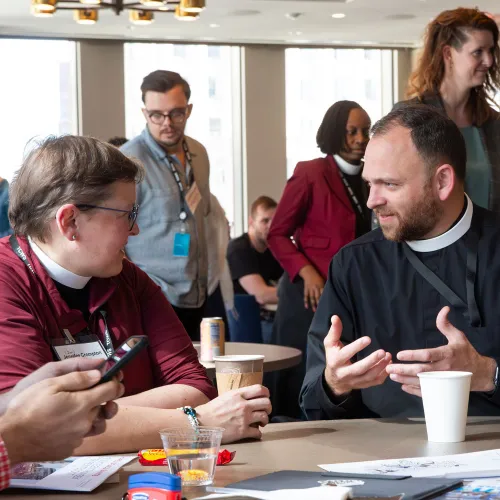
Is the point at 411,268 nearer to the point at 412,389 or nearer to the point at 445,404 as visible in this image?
the point at 412,389

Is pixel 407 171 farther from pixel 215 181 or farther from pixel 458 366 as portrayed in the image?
pixel 215 181

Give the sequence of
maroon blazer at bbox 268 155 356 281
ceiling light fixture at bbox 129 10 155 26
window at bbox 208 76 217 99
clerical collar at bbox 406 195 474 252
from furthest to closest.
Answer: window at bbox 208 76 217 99
ceiling light fixture at bbox 129 10 155 26
maroon blazer at bbox 268 155 356 281
clerical collar at bbox 406 195 474 252

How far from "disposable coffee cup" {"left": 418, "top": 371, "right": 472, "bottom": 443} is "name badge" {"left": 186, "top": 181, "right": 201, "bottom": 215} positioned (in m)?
2.60

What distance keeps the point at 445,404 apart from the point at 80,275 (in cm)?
86

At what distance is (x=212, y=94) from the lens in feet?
42.3

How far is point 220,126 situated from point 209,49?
1060 mm

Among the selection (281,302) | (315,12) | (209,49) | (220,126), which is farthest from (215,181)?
(281,302)

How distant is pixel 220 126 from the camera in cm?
1295

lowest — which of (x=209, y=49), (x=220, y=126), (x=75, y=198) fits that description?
(x=75, y=198)

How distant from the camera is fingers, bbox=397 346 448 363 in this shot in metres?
1.86

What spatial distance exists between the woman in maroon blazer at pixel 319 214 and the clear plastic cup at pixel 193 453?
9.66ft

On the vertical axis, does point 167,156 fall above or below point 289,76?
below

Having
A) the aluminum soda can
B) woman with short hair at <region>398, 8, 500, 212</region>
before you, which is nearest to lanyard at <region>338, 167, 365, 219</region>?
woman with short hair at <region>398, 8, 500, 212</region>

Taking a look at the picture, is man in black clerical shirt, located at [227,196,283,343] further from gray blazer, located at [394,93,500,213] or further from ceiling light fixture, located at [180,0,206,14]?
gray blazer, located at [394,93,500,213]
